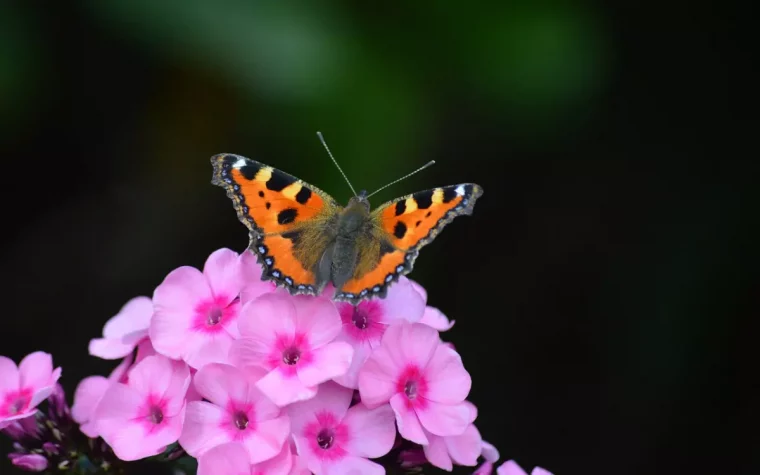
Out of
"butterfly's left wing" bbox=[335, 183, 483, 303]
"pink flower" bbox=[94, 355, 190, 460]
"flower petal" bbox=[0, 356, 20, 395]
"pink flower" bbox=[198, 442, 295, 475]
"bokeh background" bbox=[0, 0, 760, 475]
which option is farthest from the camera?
"bokeh background" bbox=[0, 0, 760, 475]

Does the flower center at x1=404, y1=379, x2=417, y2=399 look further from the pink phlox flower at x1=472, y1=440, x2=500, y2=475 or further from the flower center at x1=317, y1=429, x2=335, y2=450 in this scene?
the pink phlox flower at x1=472, y1=440, x2=500, y2=475

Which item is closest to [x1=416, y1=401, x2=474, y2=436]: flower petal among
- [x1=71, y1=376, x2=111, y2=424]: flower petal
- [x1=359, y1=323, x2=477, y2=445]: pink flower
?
[x1=359, y1=323, x2=477, y2=445]: pink flower

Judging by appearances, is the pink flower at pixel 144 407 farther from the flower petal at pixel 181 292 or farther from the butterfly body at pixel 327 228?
the butterfly body at pixel 327 228

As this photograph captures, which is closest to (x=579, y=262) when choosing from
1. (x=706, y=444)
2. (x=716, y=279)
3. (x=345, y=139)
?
(x=716, y=279)

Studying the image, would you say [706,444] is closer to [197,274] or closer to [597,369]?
[597,369]

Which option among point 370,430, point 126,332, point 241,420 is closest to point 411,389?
point 370,430

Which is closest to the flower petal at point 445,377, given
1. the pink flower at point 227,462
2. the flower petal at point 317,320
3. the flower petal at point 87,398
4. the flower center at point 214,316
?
the flower petal at point 317,320
